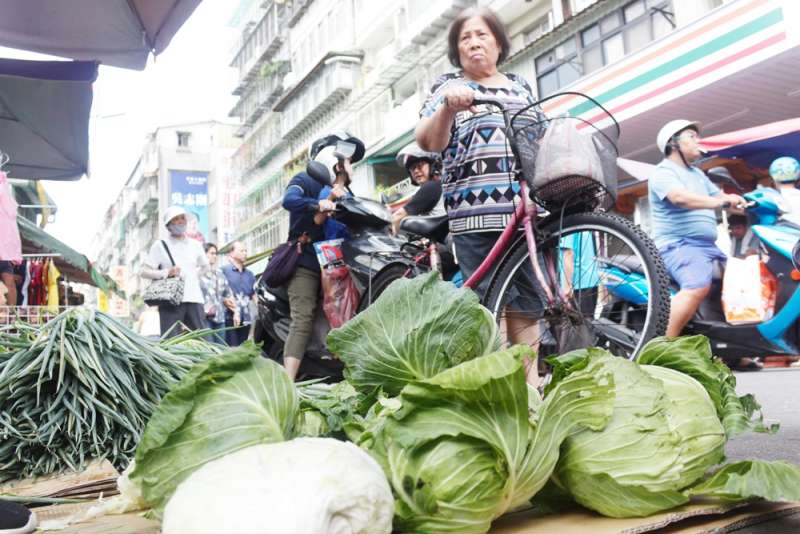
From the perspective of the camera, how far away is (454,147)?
3092 millimetres

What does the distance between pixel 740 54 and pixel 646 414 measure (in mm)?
11420

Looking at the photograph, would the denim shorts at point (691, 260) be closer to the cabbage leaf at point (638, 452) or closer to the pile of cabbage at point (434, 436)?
the pile of cabbage at point (434, 436)

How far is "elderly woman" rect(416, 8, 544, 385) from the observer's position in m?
3.00

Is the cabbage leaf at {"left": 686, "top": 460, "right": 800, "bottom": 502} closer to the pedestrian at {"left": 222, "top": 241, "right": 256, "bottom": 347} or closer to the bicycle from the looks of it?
the bicycle

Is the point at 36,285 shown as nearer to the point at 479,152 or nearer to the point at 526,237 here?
the point at 479,152

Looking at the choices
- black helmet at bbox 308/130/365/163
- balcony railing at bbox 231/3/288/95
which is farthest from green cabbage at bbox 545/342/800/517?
balcony railing at bbox 231/3/288/95

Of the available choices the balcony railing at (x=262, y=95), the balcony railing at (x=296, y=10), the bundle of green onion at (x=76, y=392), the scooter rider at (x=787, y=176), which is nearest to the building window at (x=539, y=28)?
the scooter rider at (x=787, y=176)

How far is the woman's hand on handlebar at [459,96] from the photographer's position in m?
2.65

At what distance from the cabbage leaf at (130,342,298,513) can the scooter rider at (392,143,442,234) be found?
341cm

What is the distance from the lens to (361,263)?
14.8 feet

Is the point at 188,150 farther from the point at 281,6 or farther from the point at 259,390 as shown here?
the point at 259,390

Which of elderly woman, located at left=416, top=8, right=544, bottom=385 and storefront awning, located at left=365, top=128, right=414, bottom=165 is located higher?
storefront awning, located at left=365, top=128, right=414, bottom=165

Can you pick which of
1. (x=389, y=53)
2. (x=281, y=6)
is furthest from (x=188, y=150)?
(x=389, y=53)

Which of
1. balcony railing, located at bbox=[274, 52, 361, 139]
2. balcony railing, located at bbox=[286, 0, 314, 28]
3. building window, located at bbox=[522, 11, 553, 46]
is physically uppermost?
balcony railing, located at bbox=[286, 0, 314, 28]
